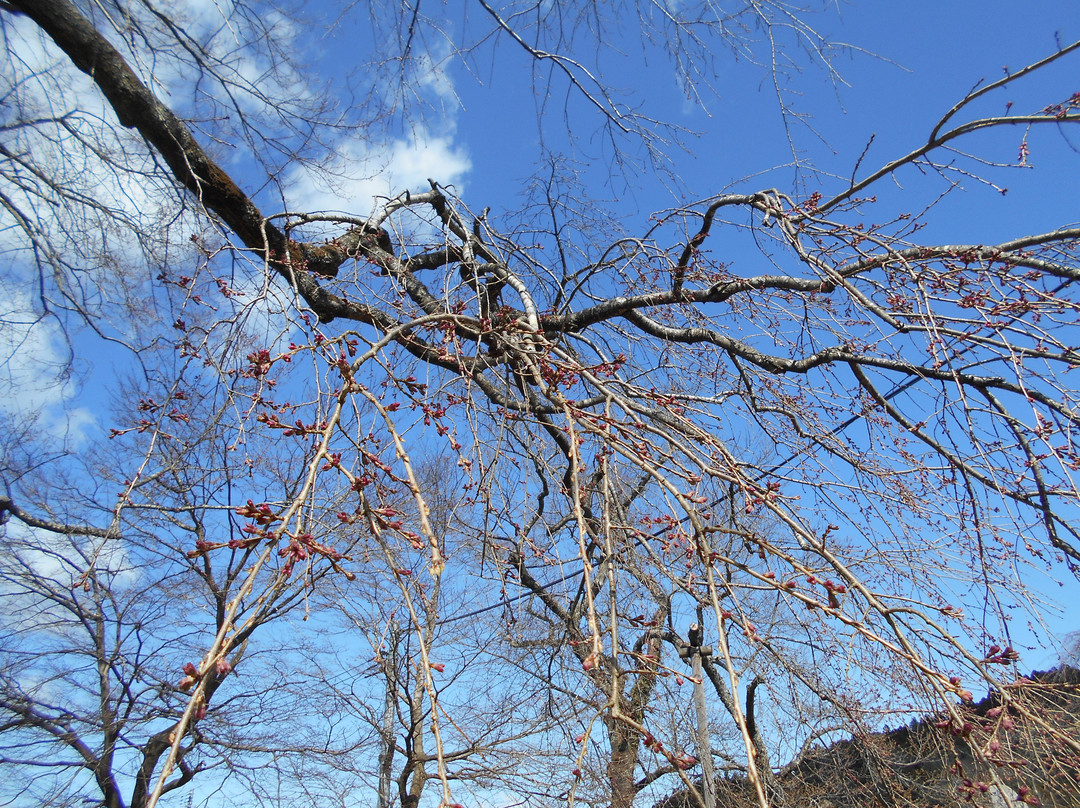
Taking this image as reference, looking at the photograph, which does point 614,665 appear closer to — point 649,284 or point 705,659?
point 649,284

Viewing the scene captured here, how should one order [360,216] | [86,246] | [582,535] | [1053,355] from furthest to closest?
[86,246], [360,216], [1053,355], [582,535]

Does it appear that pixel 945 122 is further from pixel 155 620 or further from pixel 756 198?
pixel 155 620

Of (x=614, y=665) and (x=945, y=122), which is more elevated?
(x=945, y=122)

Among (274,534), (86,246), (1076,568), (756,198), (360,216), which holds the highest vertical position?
(86,246)

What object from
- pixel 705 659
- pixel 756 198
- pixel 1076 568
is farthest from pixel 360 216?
pixel 705 659

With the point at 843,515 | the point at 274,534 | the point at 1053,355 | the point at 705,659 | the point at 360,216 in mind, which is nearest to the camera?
the point at 274,534

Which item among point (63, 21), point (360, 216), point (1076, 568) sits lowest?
point (1076, 568)

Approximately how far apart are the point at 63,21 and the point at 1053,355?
4298 mm

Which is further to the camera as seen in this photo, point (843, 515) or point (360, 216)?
point (360, 216)

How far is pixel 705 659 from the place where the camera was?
6031 millimetres

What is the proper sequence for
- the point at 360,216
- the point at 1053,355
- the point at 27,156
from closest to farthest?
1. the point at 1053,355
2. the point at 360,216
3. the point at 27,156

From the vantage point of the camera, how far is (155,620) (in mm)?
8898

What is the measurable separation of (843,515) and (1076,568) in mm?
846

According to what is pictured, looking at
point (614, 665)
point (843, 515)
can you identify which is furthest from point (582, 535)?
point (843, 515)
